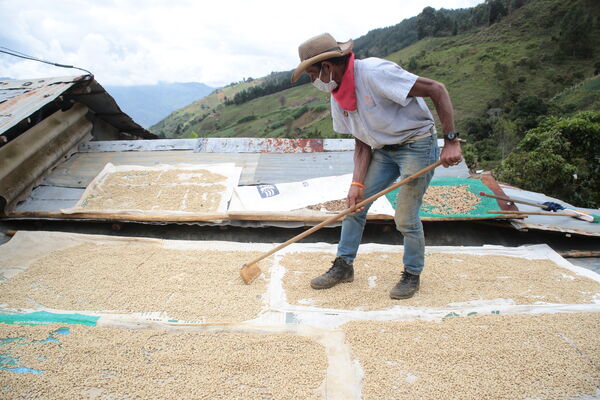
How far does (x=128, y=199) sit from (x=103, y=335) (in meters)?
1.92

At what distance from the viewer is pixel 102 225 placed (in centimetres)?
335

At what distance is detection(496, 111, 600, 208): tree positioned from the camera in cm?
583

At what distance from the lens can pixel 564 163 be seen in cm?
600

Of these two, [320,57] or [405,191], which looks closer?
[320,57]

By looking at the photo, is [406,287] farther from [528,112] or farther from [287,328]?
[528,112]

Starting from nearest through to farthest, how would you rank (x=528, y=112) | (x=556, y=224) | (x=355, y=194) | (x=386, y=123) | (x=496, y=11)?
(x=386, y=123), (x=355, y=194), (x=556, y=224), (x=528, y=112), (x=496, y=11)

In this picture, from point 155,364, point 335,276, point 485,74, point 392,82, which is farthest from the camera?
point 485,74

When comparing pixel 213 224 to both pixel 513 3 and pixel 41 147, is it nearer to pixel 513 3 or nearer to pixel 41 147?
pixel 41 147

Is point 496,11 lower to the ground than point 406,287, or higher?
higher

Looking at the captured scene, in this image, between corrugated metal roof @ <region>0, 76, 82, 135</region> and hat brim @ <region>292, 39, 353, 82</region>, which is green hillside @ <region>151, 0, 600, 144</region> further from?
hat brim @ <region>292, 39, 353, 82</region>

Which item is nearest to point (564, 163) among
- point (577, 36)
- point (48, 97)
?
point (48, 97)

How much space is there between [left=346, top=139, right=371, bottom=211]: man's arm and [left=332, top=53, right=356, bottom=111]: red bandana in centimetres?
30

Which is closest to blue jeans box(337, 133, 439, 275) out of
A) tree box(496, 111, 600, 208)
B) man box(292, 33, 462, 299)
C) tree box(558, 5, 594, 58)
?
man box(292, 33, 462, 299)

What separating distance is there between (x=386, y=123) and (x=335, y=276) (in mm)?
966
